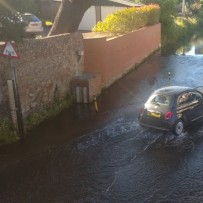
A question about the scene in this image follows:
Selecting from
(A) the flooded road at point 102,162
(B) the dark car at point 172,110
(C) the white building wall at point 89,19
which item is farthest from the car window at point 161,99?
(C) the white building wall at point 89,19

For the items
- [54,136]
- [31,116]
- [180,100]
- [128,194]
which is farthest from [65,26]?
[128,194]

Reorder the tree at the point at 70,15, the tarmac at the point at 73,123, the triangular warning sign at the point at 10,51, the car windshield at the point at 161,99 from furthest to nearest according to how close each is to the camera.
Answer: the tree at the point at 70,15 → the car windshield at the point at 161,99 → the tarmac at the point at 73,123 → the triangular warning sign at the point at 10,51

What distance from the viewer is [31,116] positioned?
1420cm

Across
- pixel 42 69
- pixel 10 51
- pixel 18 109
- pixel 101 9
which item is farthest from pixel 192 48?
pixel 10 51

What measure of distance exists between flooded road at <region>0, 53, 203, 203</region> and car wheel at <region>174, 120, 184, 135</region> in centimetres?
22

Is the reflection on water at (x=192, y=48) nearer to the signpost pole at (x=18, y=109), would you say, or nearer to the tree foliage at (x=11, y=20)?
the signpost pole at (x=18, y=109)

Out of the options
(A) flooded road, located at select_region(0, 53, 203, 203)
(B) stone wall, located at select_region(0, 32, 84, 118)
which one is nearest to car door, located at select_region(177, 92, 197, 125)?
(A) flooded road, located at select_region(0, 53, 203, 203)

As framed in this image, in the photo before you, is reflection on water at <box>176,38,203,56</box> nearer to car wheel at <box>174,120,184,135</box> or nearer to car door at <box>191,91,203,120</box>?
car door at <box>191,91,203,120</box>

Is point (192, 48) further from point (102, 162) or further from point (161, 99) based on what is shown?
point (102, 162)

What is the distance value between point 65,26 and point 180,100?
8666 mm

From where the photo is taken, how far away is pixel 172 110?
12.2 m

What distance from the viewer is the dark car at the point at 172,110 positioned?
12.2 metres

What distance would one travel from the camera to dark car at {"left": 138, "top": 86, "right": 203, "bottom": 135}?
40.0 feet

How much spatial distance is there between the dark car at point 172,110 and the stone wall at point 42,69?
186 inches
